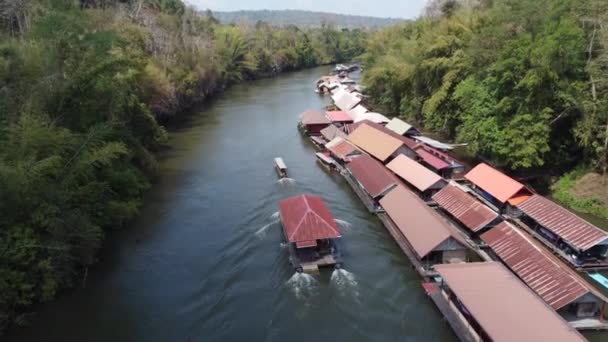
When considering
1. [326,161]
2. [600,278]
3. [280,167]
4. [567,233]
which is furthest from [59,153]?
[600,278]

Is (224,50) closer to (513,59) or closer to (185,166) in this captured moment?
(185,166)

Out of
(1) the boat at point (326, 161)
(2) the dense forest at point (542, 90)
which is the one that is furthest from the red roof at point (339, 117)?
(2) the dense forest at point (542, 90)

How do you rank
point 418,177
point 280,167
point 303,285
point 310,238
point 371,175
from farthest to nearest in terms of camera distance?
point 280,167 → point 371,175 → point 418,177 → point 310,238 → point 303,285

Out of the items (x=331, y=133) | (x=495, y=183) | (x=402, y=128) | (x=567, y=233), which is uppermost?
(x=495, y=183)

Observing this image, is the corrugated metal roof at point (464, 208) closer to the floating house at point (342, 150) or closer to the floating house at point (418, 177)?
the floating house at point (418, 177)

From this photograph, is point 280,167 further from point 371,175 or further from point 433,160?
point 433,160

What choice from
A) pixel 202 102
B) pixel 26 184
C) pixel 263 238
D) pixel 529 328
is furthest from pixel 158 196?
pixel 202 102

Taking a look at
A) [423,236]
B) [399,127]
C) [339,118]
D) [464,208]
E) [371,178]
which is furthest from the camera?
[339,118]
